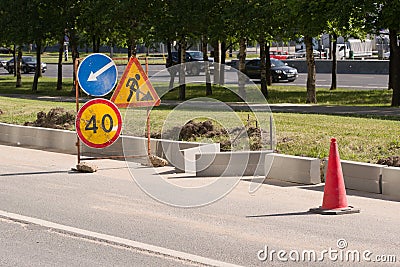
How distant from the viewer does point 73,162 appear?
14953 millimetres

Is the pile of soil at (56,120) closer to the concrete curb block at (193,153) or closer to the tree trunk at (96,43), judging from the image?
the concrete curb block at (193,153)

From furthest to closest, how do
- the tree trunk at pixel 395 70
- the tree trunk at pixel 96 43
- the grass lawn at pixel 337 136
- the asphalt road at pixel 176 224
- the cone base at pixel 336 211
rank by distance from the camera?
the tree trunk at pixel 96 43 → the tree trunk at pixel 395 70 → the grass lawn at pixel 337 136 → the cone base at pixel 336 211 → the asphalt road at pixel 176 224

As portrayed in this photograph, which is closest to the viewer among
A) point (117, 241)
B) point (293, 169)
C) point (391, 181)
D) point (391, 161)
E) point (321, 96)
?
point (117, 241)

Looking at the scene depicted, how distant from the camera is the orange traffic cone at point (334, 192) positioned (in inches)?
392

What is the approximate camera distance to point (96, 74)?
14.4 m

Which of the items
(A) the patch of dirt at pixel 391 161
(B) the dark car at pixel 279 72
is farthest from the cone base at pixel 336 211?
(B) the dark car at pixel 279 72

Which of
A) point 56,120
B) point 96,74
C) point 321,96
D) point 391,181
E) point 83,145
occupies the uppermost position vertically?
point 96,74

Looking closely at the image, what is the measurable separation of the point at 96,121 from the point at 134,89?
883mm

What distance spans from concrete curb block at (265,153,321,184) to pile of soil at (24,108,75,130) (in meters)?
6.68

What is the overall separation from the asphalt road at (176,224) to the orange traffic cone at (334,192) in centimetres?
16

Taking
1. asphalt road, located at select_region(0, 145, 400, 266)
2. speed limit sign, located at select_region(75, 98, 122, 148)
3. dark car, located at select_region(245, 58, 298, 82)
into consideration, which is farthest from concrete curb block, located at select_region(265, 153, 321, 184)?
dark car, located at select_region(245, 58, 298, 82)

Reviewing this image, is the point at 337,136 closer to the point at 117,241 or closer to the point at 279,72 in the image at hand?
the point at 117,241

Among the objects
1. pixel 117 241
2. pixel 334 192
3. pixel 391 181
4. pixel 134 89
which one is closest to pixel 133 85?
pixel 134 89

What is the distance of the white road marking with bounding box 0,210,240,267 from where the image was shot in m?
7.82
